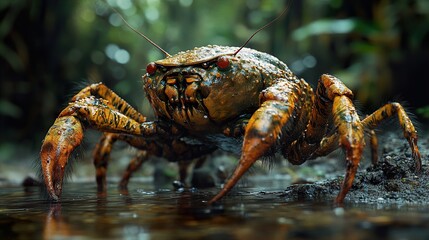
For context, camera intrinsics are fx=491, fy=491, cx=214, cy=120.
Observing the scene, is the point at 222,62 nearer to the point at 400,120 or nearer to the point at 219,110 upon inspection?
the point at 219,110

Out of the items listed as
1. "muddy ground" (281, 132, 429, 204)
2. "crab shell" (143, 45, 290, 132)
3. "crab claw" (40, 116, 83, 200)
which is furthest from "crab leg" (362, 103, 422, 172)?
"crab claw" (40, 116, 83, 200)

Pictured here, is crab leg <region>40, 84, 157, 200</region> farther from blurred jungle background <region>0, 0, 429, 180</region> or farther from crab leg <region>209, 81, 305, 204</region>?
blurred jungle background <region>0, 0, 429, 180</region>

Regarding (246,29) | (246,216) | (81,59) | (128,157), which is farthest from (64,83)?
(246,216)

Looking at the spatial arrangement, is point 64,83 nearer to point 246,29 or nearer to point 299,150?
point 246,29

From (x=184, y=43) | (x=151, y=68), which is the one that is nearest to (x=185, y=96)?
(x=151, y=68)

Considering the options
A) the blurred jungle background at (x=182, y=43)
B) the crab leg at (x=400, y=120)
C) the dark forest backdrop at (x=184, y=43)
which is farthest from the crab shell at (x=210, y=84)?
the dark forest backdrop at (x=184, y=43)

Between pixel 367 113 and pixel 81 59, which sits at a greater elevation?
pixel 81 59
